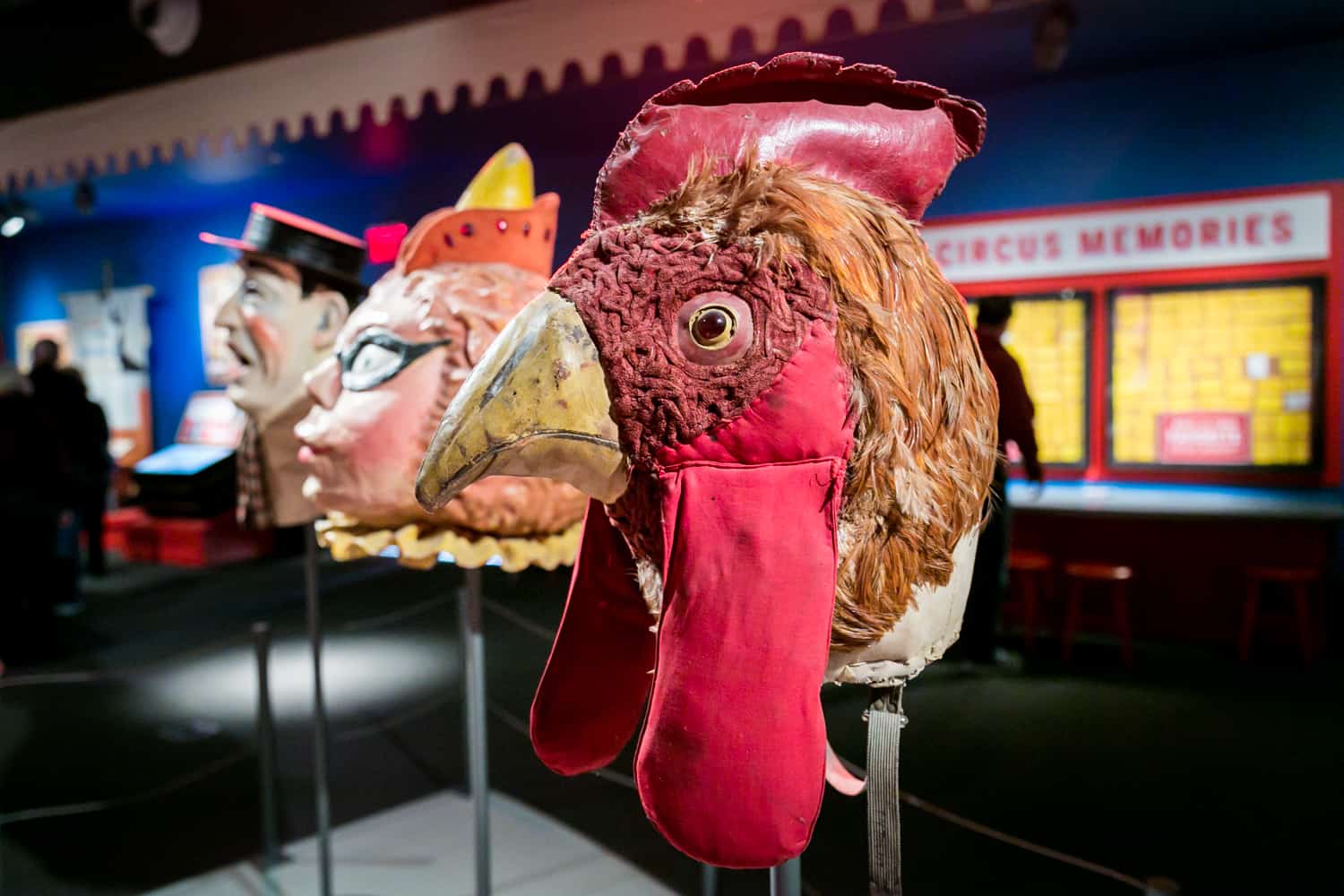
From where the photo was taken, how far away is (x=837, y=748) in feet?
3.28

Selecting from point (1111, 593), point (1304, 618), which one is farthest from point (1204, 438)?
point (1304, 618)

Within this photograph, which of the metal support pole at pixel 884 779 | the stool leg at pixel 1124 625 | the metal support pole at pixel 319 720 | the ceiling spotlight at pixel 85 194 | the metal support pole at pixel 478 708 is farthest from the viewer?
the ceiling spotlight at pixel 85 194

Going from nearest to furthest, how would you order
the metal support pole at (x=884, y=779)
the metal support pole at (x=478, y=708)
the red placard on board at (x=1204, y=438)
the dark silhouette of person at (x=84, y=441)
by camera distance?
the metal support pole at (x=884, y=779)
the metal support pole at (x=478, y=708)
the red placard on board at (x=1204, y=438)
the dark silhouette of person at (x=84, y=441)

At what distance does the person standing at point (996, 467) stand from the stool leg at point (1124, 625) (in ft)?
3.07

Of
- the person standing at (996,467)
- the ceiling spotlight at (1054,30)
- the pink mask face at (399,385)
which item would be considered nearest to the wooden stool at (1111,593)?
the person standing at (996,467)

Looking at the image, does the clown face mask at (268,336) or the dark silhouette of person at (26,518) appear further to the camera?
the dark silhouette of person at (26,518)

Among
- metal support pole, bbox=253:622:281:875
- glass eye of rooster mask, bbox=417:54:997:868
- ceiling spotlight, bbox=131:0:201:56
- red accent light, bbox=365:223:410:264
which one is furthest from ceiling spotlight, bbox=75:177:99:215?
glass eye of rooster mask, bbox=417:54:997:868

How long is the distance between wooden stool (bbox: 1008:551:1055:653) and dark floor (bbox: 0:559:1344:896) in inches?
9.2

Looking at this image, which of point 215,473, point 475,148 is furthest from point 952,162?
point 215,473

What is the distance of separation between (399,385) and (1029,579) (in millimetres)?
2841

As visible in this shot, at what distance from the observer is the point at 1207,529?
3676 mm

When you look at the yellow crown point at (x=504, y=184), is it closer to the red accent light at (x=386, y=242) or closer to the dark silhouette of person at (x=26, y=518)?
the red accent light at (x=386, y=242)

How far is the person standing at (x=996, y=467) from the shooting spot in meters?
1.06

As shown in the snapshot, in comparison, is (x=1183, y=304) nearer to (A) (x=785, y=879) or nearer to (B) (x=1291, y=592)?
(B) (x=1291, y=592)
